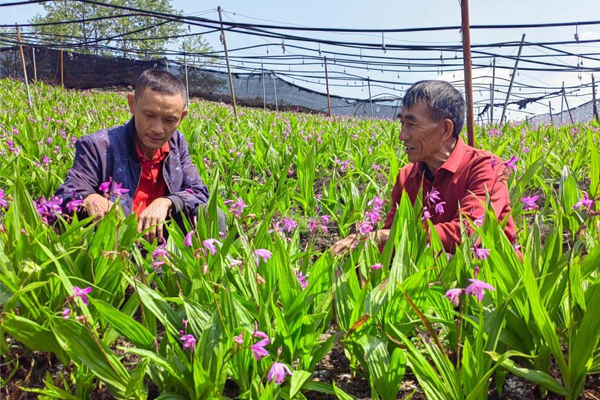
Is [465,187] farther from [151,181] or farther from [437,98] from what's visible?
[151,181]

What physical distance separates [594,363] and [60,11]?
5310 centimetres

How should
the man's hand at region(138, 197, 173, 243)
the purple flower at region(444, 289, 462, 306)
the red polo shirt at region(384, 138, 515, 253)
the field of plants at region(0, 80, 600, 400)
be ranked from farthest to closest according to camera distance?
the man's hand at region(138, 197, 173, 243) → the red polo shirt at region(384, 138, 515, 253) → the field of plants at region(0, 80, 600, 400) → the purple flower at region(444, 289, 462, 306)

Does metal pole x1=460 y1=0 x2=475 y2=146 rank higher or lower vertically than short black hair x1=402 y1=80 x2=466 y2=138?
higher

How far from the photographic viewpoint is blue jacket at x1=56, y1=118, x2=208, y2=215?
264cm

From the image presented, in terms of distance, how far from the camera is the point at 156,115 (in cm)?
265

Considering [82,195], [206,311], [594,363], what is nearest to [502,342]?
[594,363]

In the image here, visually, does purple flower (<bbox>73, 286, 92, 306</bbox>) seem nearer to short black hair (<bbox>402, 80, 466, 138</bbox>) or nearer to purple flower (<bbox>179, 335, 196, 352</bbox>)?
purple flower (<bbox>179, 335, 196, 352</bbox>)

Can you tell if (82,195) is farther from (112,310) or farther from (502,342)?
(502,342)

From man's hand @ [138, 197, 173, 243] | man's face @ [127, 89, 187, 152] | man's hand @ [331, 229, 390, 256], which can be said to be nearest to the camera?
man's hand @ [331, 229, 390, 256]

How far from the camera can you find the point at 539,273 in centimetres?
174

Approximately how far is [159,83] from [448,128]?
1385 mm

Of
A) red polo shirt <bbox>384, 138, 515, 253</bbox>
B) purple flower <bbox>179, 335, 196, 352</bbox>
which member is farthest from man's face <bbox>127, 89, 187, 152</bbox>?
purple flower <bbox>179, 335, 196, 352</bbox>

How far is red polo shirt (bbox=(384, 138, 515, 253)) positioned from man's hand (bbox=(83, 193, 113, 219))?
131 cm

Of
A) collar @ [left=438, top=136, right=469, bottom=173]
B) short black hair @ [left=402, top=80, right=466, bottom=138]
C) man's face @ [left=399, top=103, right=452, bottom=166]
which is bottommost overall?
collar @ [left=438, top=136, right=469, bottom=173]
